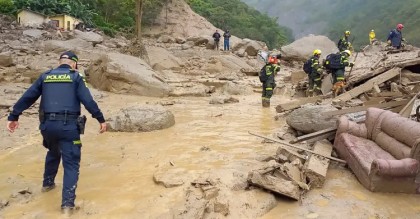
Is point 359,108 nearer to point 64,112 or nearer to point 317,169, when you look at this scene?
point 317,169

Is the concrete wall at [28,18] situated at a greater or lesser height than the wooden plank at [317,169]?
greater

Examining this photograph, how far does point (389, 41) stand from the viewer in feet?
57.1

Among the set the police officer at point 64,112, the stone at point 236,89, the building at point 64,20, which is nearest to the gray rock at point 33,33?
the building at point 64,20

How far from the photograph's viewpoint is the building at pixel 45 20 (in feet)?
101

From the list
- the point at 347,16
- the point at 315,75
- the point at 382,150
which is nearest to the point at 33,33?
the point at 315,75

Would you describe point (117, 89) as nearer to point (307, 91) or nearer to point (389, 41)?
point (307, 91)

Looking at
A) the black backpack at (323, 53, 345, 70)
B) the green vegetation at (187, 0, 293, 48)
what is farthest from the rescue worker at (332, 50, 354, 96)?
the green vegetation at (187, 0, 293, 48)

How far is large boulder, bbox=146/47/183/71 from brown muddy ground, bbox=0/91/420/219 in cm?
983

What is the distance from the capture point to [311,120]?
6723 mm

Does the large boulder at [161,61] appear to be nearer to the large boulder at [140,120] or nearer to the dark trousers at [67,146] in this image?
the large boulder at [140,120]

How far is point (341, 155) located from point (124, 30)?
34.7 m

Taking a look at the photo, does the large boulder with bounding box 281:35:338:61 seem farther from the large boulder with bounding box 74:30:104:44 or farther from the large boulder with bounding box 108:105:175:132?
the large boulder with bounding box 108:105:175:132

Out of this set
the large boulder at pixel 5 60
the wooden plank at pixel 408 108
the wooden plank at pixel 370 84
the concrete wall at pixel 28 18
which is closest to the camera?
the wooden plank at pixel 408 108

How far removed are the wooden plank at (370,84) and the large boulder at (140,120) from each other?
467 centimetres
